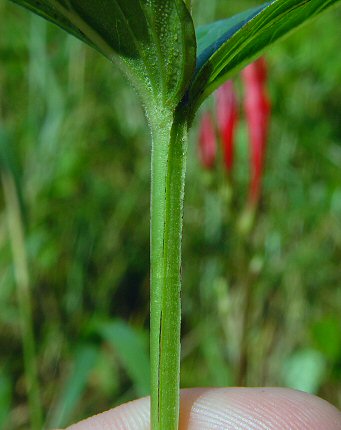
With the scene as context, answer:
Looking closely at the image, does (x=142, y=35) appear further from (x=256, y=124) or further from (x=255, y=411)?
(x=256, y=124)

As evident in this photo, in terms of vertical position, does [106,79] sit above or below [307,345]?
above

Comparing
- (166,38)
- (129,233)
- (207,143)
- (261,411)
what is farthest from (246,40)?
(129,233)

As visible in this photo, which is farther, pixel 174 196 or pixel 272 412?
pixel 272 412

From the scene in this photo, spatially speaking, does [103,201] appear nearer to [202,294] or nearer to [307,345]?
[202,294]

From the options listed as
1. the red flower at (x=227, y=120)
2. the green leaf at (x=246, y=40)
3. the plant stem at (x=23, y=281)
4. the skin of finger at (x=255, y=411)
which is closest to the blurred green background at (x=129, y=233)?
the plant stem at (x=23, y=281)

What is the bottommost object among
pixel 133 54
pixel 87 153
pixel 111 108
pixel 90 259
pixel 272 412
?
pixel 272 412

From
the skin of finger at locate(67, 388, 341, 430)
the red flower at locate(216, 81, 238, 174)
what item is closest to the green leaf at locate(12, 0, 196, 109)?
the skin of finger at locate(67, 388, 341, 430)

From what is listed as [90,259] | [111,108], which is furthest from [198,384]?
[111,108]
